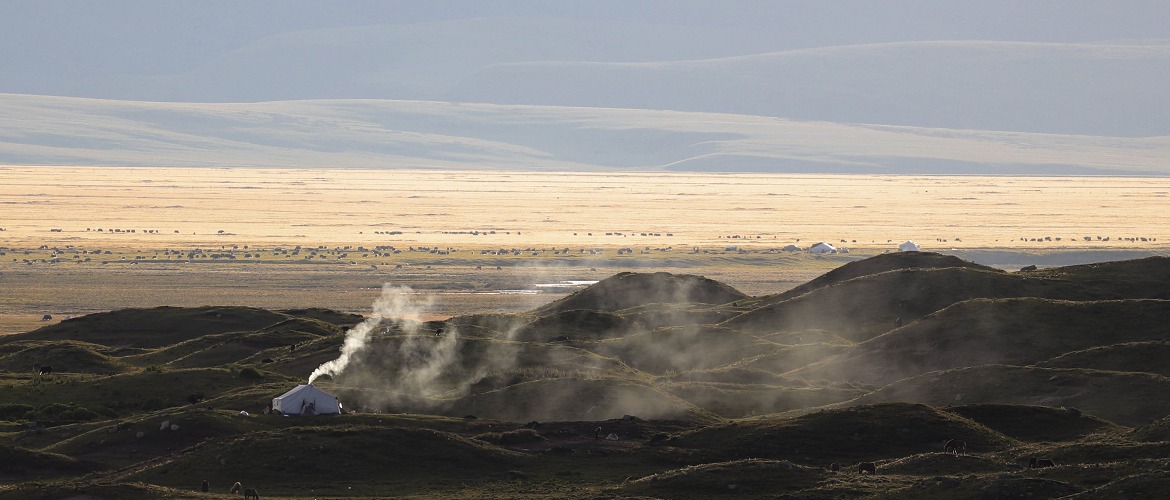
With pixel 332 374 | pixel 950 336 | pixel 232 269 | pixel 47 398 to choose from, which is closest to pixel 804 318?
pixel 950 336

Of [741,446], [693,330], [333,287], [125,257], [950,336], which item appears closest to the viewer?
[741,446]

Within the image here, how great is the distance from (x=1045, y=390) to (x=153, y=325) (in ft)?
182

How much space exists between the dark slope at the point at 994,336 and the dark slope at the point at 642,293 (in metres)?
28.1

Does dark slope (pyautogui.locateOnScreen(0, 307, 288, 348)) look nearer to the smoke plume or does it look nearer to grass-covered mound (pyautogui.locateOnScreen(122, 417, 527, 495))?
the smoke plume

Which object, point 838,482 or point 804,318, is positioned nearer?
point 838,482

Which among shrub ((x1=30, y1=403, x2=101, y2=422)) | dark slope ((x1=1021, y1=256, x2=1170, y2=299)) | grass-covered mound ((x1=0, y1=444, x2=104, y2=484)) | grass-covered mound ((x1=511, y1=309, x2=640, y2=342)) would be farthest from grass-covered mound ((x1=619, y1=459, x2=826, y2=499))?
dark slope ((x1=1021, y1=256, x2=1170, y2=299))

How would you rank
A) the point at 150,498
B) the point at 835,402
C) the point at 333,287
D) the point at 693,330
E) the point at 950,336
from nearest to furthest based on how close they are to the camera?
the point at 150,498, the point at 835,402, the point at 950,336, the point at 693,330, the point at 333,287

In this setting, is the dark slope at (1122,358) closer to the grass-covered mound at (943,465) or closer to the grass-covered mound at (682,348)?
the grass-covered mound at (682,348)

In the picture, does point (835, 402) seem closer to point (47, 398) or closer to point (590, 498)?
point (590, 498)

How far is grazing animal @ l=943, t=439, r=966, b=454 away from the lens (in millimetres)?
53344

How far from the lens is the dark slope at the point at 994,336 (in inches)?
2950

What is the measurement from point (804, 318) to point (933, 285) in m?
7.36

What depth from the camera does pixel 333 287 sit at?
135 m

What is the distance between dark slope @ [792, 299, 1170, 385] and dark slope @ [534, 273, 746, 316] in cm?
2808
